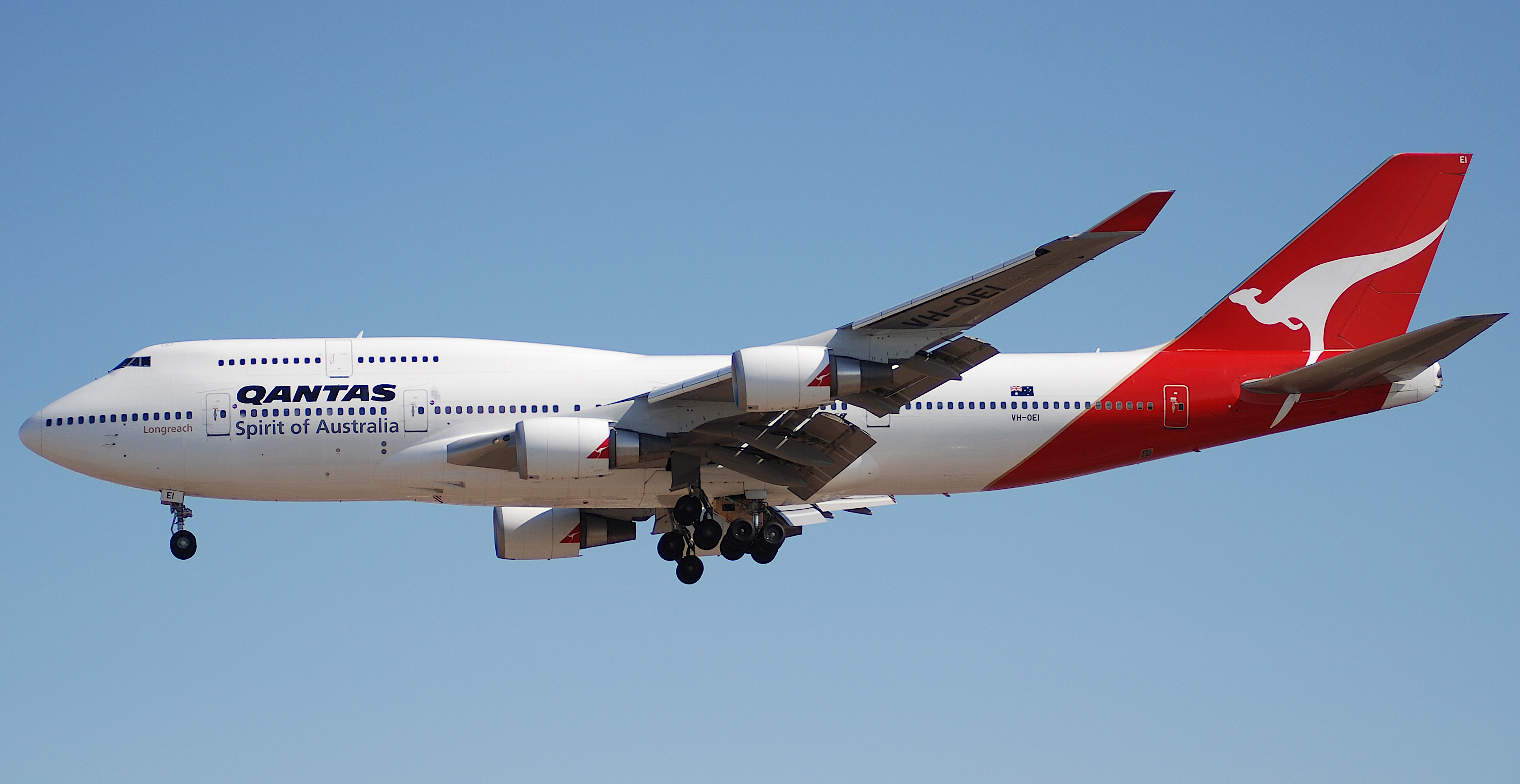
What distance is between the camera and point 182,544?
29.8 meters

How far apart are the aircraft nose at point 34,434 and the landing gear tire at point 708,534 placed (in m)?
12.9

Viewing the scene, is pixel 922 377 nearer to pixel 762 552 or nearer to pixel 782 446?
pixel 782 446

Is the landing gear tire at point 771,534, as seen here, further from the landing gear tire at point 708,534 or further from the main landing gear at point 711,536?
the landing gear tire at point 708,534

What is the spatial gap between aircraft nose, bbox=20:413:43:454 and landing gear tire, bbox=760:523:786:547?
14.2 meters

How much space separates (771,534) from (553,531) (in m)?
5.91

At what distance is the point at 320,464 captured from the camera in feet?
93.1

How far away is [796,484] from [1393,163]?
1472 cm

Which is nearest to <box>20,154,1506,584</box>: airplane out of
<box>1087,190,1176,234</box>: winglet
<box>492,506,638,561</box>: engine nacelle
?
<box>492,506,638,561</box>: engine nacelle

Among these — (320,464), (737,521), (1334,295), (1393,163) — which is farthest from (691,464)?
(1393,163)

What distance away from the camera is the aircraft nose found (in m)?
29.2

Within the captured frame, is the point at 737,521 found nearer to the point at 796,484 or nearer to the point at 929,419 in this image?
the point at 796,484

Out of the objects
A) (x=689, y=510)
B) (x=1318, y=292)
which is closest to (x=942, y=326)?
(x=689, y=510)

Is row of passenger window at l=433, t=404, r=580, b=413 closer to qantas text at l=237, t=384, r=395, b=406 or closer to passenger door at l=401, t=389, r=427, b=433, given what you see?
passenger door at l=401, t=389, r=427, b=433

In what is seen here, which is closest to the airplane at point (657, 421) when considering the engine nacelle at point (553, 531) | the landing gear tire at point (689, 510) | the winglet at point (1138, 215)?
the landing gear tire at point (689, 510)
